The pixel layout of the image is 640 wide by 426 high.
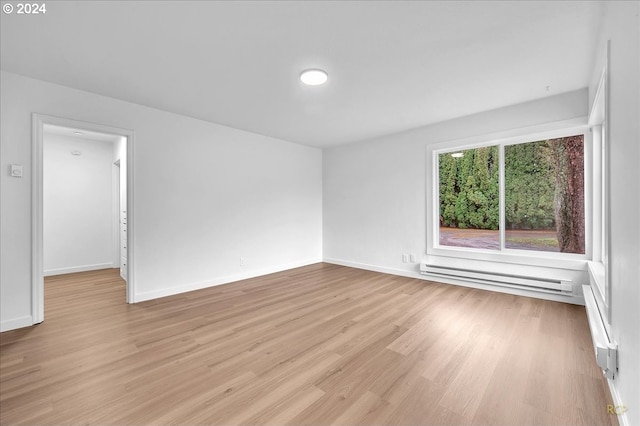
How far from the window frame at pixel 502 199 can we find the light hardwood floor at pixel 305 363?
57 centimetres

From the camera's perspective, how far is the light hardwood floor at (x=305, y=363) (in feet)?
5.19

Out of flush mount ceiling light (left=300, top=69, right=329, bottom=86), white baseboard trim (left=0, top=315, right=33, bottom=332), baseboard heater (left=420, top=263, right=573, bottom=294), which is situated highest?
flush mount ceiling light (left=300, top=69, right=329, bottom=86)

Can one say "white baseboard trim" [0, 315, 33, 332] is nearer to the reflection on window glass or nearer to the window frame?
the window frame

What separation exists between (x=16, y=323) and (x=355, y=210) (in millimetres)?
4874

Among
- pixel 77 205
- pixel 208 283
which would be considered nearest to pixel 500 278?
pixel 208 283

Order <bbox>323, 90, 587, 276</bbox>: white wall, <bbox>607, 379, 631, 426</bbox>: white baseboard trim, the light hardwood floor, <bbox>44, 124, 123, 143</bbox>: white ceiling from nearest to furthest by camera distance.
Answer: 1. <bbox>607, 379, 631, 426</bbox>: white baseboard trim
2. the light hardwood floor
3. <bbox>323, 90, 587, 276</bbox>: white wall
4. <bbox>44, 124, 123, 143</bbox>: white ceiling

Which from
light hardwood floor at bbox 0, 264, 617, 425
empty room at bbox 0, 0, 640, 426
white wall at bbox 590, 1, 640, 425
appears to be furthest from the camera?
empty room at bbox 0, 0, 640, 426

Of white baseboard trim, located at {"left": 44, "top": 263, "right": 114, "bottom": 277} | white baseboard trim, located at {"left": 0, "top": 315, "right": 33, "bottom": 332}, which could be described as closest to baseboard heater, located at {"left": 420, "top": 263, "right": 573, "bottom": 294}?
white baseboard trim, located at {"left": 0, "top": 315, "right": 33, "bottom": 332}

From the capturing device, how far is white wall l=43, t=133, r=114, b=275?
16.5 ft

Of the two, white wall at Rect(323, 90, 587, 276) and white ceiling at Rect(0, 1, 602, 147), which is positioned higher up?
white ceiling at Rect(0, 1, 602, 147)

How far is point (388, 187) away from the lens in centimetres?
503

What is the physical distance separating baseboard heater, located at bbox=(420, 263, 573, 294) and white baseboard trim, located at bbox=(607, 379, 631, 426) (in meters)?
1.84

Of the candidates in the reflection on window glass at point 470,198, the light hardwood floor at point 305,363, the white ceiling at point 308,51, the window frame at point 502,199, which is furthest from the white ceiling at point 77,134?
the reflection on window glass at point 470,198

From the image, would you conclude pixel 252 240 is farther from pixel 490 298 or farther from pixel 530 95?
pixel 530 95
